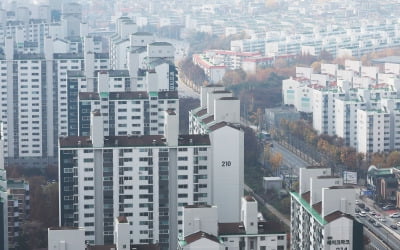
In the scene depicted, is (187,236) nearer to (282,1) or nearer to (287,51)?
(287,51)

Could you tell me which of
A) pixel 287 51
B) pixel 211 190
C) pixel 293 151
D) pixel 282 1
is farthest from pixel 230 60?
pixel 211 190

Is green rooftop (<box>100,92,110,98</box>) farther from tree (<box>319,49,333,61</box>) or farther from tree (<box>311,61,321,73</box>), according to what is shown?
tree (<box>319,49,333,61</box>)

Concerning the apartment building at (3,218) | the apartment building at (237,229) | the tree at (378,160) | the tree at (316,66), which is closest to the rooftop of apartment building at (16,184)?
the apartment building at (3,218)

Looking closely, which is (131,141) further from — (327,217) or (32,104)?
(32,104)

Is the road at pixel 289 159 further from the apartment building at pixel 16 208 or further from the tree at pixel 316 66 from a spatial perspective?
the tree at pixel 316 66

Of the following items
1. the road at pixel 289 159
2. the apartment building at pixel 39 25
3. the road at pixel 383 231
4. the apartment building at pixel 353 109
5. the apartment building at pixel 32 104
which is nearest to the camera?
the road at pixel 383 231

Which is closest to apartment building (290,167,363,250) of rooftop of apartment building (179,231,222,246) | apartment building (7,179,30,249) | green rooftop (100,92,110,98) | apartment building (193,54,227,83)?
rooftop of apartment building (179,231,222,246)
